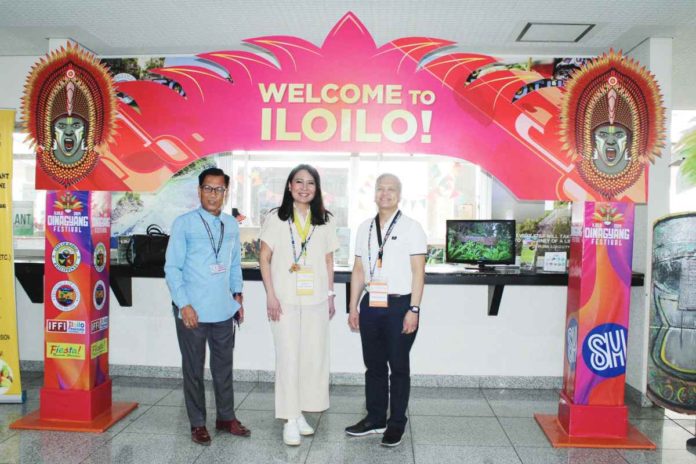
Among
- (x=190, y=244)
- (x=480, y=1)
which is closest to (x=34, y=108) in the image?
(x=190, y=244)

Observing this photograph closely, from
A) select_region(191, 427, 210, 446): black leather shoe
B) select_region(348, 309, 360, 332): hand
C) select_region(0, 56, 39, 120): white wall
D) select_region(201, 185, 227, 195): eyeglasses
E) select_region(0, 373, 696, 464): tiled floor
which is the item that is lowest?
select_region(0, 373, 696, 464): tiled floor

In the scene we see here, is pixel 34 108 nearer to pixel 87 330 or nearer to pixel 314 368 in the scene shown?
pixel 87 330

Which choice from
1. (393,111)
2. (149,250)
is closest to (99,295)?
(149,250)

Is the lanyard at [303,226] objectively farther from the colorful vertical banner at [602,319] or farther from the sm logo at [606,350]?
the sm logo at [606,350]

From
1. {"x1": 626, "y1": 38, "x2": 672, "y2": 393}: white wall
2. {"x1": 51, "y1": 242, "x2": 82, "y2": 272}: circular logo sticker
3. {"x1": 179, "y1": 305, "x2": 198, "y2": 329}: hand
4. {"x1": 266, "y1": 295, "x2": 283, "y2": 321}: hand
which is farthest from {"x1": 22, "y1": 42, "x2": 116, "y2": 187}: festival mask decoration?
{"x1": 626, "y1": 38, "x2": 672, "y2": 393}: white wall

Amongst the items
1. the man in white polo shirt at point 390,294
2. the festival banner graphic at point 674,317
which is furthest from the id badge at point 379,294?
the festival banner graphic at point 674,317

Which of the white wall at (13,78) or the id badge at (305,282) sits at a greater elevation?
the white wall at (13,78)

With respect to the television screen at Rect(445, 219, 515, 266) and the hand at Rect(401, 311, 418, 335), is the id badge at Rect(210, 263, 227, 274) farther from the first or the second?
the television screen at Rect(445, 219, 515, 266)

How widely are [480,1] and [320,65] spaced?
1.15 meters

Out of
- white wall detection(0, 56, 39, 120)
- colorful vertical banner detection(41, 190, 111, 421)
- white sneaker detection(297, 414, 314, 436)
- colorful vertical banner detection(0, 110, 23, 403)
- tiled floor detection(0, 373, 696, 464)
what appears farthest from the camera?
white wall detection(0, 56, 39, 120)

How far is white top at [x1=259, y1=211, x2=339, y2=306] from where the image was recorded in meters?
2.81

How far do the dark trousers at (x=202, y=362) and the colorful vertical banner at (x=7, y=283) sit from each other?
1.51 m

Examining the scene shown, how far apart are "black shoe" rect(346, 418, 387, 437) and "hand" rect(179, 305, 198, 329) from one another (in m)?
1.16

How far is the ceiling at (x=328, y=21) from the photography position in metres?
3.20
